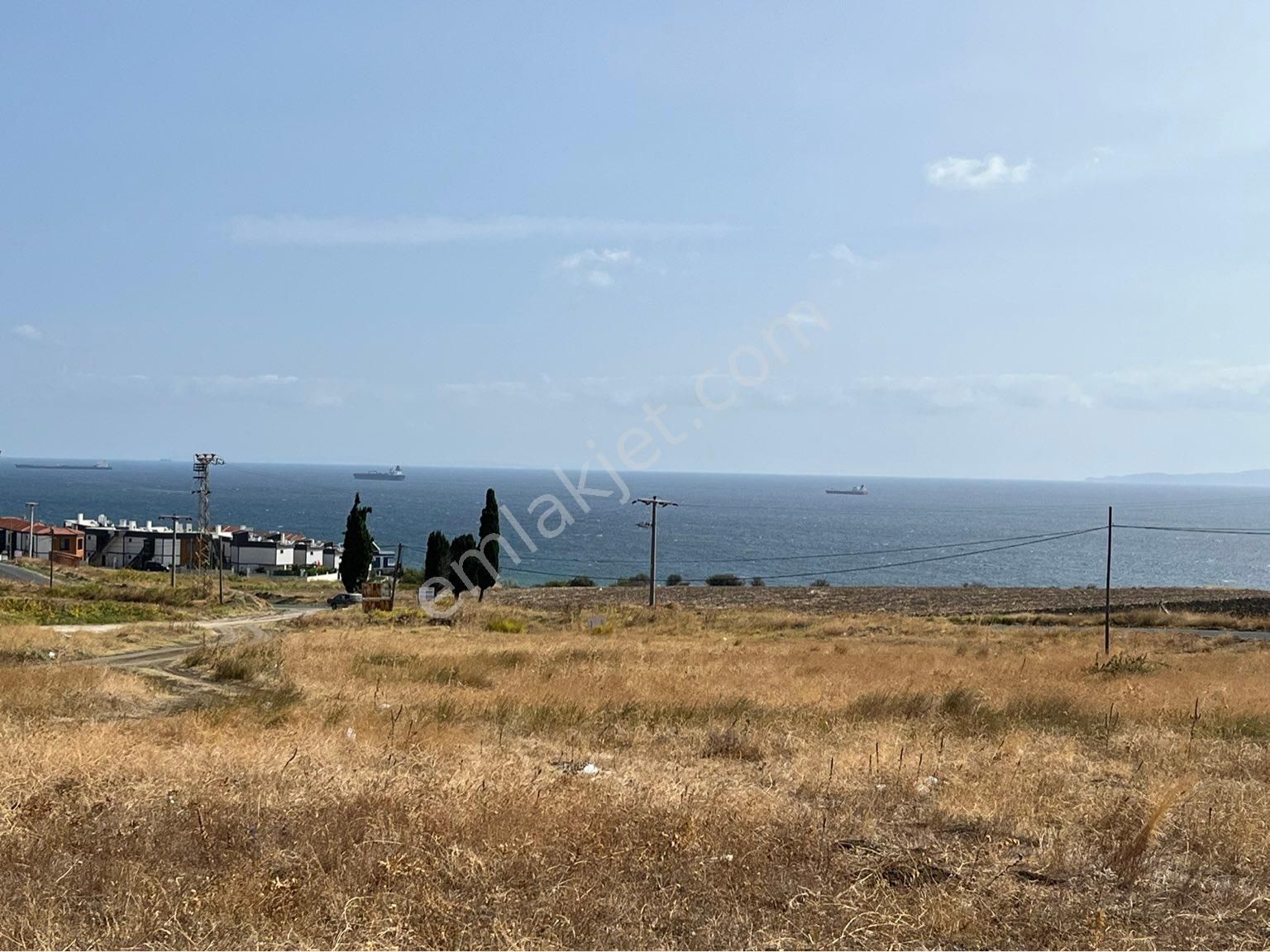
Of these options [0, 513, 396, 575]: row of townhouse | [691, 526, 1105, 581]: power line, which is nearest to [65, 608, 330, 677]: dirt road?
[0, 513, 396, 575]: row of townhouse

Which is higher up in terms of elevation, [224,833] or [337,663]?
[224,833]

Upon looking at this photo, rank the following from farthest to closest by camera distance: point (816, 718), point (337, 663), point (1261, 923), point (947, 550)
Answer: point (947, 550) → point (337, 663) → point (816, 718) → point (1261, 923)

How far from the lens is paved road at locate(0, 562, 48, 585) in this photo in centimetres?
6184

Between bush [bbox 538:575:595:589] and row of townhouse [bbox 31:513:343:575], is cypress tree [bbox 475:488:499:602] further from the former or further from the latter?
row of townhouse [bbox 31:513:343:575]

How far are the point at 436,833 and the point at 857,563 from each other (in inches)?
5546

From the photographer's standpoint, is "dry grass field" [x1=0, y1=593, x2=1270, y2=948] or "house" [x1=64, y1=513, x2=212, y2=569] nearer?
"dry grass field" [x1=0, y1=593, x2=1270, y2=948]

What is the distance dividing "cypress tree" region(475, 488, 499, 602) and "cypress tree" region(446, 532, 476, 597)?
2.03 ft

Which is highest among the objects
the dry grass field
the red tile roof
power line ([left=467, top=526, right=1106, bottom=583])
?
the dry grass field

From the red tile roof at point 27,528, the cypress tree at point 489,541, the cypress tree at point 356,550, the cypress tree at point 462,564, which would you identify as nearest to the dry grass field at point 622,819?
the cypress tree at point 489,541

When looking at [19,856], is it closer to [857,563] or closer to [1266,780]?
[1266,780]

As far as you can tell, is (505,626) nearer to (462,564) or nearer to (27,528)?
(462,564)

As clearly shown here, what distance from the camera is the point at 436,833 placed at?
661cm

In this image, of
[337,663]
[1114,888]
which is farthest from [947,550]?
[1114,888]

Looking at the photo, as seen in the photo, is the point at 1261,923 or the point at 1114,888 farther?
the point at 1114,888
